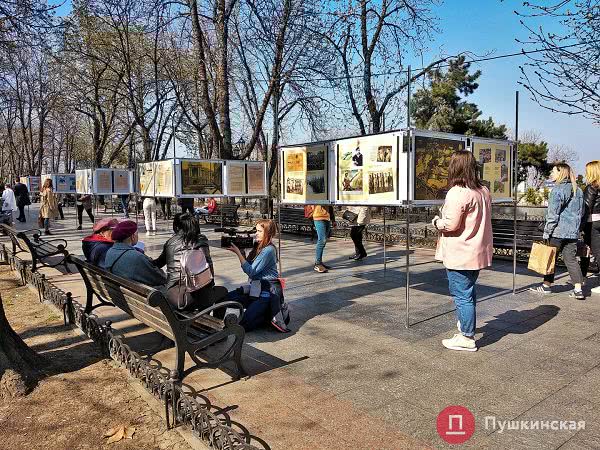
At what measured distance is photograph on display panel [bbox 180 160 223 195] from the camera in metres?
→ 10.5

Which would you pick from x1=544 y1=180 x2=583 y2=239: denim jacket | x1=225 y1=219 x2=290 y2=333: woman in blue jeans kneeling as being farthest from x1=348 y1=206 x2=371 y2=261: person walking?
x1=225 y1=219 x2=290 y2=333: woman in blue jeans kneeling

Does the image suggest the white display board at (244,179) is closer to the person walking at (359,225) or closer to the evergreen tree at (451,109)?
the person walking at (359,225)

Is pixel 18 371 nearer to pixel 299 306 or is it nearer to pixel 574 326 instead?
pixel 299 306

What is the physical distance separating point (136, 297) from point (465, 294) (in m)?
2.86

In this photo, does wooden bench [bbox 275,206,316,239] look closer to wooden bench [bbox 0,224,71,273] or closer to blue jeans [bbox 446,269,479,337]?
wooden bench [bbox 0,224,71,273]

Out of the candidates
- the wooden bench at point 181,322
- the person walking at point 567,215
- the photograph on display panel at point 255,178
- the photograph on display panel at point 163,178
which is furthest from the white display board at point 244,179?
the wooden bench at point 181,322

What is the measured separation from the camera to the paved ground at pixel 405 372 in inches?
118

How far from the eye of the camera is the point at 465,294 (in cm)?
429

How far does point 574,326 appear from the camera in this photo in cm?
Result: 511

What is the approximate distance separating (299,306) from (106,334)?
257 centimetres

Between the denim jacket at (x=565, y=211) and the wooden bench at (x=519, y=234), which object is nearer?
the denim jacket at (x=565, y=211)

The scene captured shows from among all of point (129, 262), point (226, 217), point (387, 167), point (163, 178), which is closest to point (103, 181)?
point (226, 217)

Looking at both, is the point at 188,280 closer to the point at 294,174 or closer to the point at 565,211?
the point at 294,174

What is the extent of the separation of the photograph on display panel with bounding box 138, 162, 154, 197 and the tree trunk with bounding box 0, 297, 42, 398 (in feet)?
26.5
